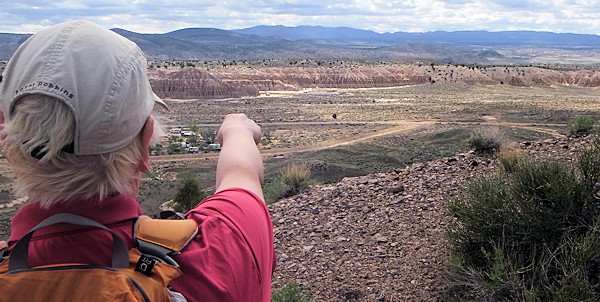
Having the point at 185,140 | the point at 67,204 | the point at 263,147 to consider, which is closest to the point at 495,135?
the point at 67,204

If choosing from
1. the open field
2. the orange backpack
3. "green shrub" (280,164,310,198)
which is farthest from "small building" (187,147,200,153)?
the orange backpack

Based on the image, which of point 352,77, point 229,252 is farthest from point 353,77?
point 229,252

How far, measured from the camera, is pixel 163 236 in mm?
1304

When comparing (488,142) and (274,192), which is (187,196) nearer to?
(274,192)

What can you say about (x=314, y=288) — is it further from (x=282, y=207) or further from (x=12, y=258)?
(x=12, y=258)

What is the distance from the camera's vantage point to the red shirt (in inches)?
48.0

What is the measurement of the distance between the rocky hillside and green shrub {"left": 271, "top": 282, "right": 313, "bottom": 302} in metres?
54.1

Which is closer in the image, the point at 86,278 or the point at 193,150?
the point at 86,278

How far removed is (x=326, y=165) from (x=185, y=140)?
16.6 metres

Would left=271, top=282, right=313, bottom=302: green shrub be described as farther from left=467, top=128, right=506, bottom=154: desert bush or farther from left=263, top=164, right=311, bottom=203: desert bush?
left=467, top=128, right=506, bottom=154: desert bush

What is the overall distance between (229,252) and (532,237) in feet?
13.2

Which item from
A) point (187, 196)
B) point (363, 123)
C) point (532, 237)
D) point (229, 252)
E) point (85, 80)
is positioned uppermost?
point (85, 80)

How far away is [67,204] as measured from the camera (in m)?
1.30

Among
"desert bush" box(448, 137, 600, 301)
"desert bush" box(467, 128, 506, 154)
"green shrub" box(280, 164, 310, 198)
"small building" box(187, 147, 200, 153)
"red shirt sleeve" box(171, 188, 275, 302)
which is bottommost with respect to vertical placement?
"small building" box(187, 147, 200, 153)
